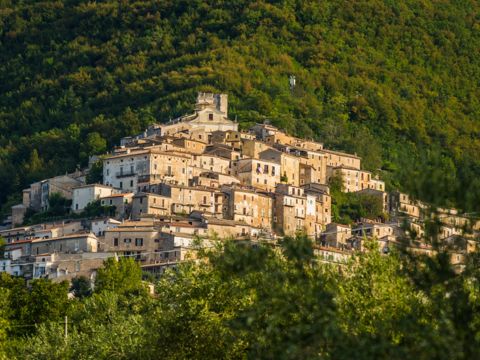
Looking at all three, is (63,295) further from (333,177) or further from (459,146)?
(459,146)

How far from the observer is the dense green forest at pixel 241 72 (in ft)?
434

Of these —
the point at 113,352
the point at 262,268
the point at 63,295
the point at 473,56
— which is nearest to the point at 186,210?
the point at 63,295

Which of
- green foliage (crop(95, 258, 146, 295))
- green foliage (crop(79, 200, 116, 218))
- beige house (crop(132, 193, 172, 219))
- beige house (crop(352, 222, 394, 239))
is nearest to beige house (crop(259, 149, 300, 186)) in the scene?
beige house (crop(352, 222, 394, 239))

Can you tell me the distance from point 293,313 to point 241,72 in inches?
4713

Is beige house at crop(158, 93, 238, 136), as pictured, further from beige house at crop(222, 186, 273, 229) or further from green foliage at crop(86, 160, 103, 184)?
beige house at crop(222, 186, 273, 229)

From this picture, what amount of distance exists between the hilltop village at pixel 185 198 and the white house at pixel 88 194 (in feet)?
0.20

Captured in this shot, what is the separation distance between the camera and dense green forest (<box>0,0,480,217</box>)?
434 feet

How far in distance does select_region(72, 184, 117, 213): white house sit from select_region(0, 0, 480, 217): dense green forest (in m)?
17.0

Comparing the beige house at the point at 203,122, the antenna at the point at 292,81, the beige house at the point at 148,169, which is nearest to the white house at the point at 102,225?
the beige house at the point at 148,169

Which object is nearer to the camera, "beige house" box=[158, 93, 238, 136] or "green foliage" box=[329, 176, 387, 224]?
"green foliage" box=[329, 176, 387, 224]

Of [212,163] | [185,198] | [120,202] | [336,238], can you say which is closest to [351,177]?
[212,163]

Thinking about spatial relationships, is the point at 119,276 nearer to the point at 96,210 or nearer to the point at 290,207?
the point at 96,210

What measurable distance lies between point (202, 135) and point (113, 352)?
72328 millimetres

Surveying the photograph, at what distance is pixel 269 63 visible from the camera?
154125mm
